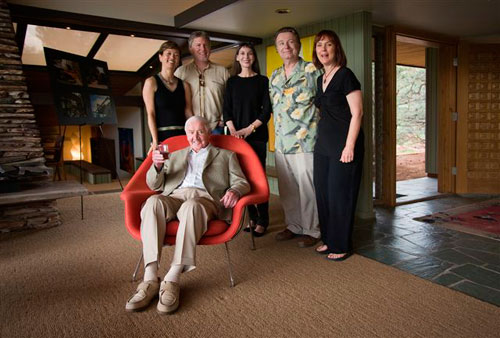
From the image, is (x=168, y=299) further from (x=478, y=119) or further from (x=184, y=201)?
(x=478, y=119)

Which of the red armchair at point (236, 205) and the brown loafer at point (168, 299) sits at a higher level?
the red armchair at point (236, 205)

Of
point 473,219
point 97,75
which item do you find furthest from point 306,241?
point 97,75

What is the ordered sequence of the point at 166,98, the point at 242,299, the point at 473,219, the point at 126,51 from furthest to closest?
the point at 126,51 → the point at 473,219 → the point at 166,98 → the point at 242,299

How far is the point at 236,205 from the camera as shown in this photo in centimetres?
264

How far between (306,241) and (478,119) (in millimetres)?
3653

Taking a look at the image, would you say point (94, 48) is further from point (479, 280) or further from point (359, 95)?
point (479, 280)

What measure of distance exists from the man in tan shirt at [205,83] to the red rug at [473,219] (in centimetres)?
243

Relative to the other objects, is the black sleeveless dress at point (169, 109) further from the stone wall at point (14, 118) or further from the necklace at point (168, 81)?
the stone wall at point (14, 118)

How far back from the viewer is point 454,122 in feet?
18.5

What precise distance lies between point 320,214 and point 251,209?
0.84 m

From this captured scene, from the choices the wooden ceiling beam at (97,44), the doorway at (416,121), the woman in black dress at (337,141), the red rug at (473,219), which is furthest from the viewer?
the wooden ceiling beam at (97,44)

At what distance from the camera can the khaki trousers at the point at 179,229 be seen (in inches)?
94.8

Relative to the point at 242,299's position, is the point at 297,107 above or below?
above

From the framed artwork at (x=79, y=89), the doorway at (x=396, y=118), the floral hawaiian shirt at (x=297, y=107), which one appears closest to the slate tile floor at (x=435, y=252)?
the doorway at (x=396, y=118)
